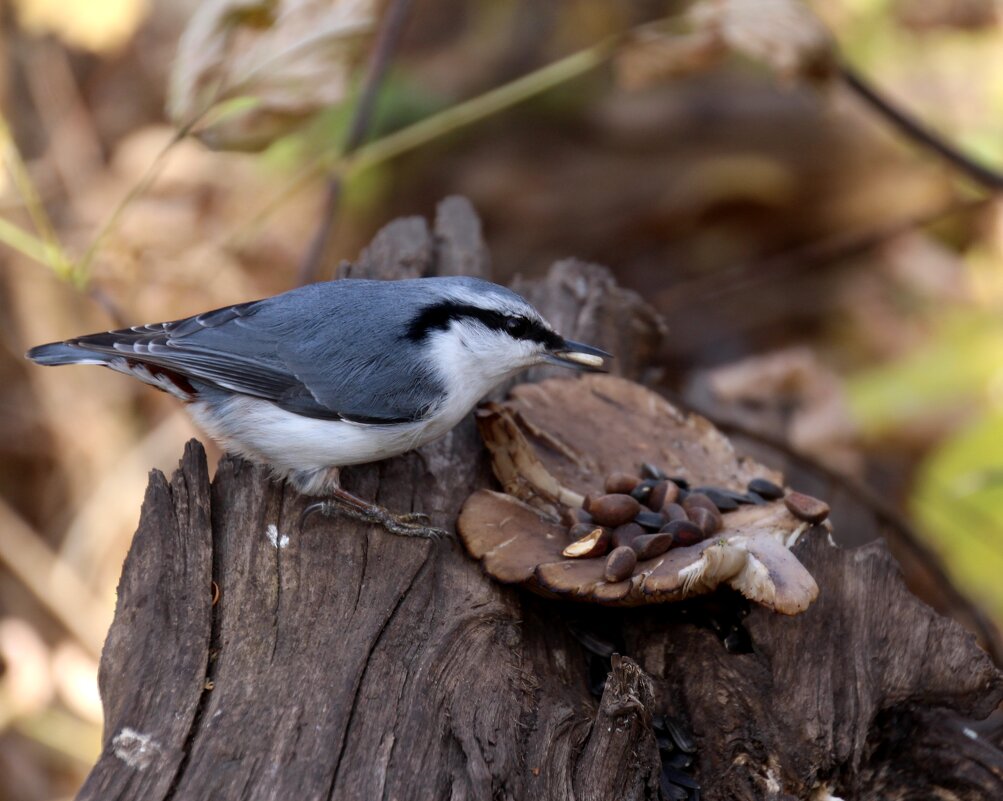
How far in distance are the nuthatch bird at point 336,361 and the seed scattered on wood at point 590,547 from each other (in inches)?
16.5

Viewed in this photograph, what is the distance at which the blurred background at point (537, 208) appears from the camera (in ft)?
11.8

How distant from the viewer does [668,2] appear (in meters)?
6.98

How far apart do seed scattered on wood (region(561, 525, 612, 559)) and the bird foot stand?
0.33m

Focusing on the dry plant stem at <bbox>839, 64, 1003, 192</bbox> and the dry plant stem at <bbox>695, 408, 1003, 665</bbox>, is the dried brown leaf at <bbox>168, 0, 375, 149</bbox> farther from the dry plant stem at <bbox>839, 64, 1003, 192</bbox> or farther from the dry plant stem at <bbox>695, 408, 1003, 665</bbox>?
the dry plant stem at <bbox>839, 64, 1003, 192</bbox>

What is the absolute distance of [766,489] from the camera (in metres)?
2.71

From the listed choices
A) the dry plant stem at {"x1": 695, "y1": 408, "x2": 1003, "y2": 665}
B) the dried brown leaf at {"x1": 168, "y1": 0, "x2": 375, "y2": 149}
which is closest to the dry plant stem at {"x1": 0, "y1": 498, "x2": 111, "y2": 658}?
the dried brown leaf at {"x1": 168, "y1": 0, "x2": 375, "y2": 149}

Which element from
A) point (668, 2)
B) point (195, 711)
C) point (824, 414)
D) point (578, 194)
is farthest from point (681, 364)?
point (195, 711)

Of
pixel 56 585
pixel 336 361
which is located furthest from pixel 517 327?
pixel 56 585

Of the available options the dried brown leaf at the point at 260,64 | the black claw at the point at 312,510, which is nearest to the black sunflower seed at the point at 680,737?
the black claw at the point at 312,510

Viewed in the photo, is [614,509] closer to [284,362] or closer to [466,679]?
[466,679]

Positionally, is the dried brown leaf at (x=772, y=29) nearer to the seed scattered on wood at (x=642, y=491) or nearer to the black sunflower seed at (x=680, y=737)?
the seed scattered on wood at (x=642, y=491)

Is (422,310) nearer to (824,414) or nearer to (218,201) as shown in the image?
(824,414)

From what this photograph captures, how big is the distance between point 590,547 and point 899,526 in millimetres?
1789

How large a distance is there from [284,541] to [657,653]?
0.90 meters
